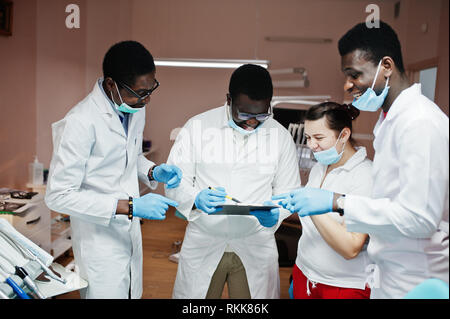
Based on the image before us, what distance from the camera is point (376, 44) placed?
33.9 inches

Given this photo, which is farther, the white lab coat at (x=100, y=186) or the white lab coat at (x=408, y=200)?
the white lab coat at (x=100, y=186)

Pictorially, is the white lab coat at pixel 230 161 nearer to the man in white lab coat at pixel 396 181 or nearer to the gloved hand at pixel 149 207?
the gloved hand at pixel 149 207

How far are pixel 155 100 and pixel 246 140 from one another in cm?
36

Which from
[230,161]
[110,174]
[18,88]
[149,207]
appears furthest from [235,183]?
[18,88]

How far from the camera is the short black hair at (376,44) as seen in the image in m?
0.86

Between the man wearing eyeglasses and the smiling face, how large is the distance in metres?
0.65

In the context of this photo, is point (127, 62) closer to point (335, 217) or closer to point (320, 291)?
point (335, 217)

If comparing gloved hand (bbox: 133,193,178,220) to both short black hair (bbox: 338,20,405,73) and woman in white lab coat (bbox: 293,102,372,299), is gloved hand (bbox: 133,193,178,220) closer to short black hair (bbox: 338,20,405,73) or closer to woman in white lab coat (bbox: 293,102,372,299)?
woman in white lab coat (bbox: 293,102,372,299)

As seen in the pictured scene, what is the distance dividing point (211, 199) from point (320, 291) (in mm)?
493

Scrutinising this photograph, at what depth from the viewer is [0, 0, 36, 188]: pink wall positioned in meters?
1.25

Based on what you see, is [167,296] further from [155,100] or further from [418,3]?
[418,3]

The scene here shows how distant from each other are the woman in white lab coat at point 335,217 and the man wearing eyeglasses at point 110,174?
49 cm

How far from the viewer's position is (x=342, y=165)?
1128mm

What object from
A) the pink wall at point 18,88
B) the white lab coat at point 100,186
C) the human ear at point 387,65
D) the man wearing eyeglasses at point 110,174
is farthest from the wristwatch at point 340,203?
the pink wall at point 18,88
